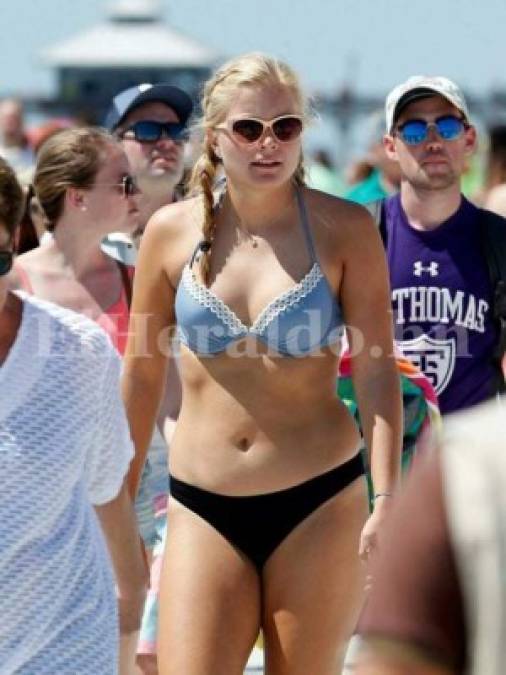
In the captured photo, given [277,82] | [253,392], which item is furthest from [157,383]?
[277,82]

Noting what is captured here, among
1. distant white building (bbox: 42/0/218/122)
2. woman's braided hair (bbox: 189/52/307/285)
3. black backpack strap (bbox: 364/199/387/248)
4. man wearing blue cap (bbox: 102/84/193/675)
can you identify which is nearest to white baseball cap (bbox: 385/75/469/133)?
black backpack strap (bbox: 364/199/387/248)

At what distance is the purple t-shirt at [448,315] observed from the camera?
21.2ft

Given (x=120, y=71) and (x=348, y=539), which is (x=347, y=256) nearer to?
(x=348, y=539)

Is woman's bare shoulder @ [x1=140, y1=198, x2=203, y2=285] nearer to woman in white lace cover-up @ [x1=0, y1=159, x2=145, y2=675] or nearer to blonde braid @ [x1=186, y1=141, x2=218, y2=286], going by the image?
blonde braid @ [x1=186, y1=141, x2=218, y2=286]

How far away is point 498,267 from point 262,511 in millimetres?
1842

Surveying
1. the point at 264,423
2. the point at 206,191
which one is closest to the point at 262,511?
the point at 264,423

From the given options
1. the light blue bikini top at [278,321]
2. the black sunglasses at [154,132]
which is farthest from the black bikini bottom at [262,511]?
the black sunglasses at [154,132]

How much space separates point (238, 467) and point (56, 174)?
5.55 ft

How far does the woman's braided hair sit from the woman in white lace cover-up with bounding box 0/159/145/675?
1297 millimetres

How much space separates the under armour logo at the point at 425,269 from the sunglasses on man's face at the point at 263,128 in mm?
1440

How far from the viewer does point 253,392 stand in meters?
4.96

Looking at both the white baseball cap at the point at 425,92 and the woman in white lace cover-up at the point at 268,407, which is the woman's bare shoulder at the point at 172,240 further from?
the white baseball cap at the point at 425,92

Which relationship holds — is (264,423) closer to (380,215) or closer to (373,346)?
(373,346)

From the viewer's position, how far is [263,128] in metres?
5.16
